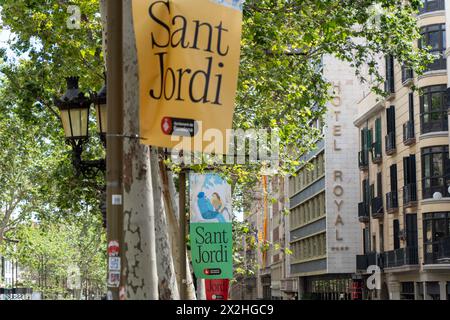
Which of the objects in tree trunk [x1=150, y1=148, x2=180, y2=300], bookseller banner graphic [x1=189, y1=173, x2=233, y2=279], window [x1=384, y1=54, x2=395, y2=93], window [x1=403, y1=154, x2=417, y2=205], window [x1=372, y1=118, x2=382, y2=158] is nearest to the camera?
tree trunk [x1=150, y1=148, x2=180, y2=300]

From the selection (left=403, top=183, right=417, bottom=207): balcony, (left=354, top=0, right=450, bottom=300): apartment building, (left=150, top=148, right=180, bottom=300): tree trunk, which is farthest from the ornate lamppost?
(left=403, top=183, right=417, bottom=207): balcony

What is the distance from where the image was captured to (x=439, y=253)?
44188 millimetres

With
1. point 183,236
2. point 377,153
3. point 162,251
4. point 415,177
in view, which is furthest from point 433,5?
point 162,251

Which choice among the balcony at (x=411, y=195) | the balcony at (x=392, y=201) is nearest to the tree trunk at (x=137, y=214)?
the balcony at (x=411, y=195)

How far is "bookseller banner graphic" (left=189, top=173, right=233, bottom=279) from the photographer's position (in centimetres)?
1755

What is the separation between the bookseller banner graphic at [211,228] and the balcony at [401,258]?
30.7 m

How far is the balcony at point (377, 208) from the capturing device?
54.2 m

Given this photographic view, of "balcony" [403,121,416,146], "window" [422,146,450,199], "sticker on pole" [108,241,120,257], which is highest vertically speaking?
"balcony" [403,121,416,146]

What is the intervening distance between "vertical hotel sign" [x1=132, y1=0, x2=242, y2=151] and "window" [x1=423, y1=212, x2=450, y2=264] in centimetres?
3583

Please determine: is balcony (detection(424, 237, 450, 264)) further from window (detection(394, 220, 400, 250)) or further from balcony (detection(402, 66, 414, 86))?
balcony (detection(402, 66, 414, 86))

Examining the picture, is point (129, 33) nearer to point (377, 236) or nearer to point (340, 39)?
point (340, 39)

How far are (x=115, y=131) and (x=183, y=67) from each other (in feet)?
2.98

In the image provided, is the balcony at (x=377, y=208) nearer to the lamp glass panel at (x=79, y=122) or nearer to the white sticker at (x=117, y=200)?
the lamp glass panel at (x=79, y=122)

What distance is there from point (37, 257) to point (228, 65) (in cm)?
8640
